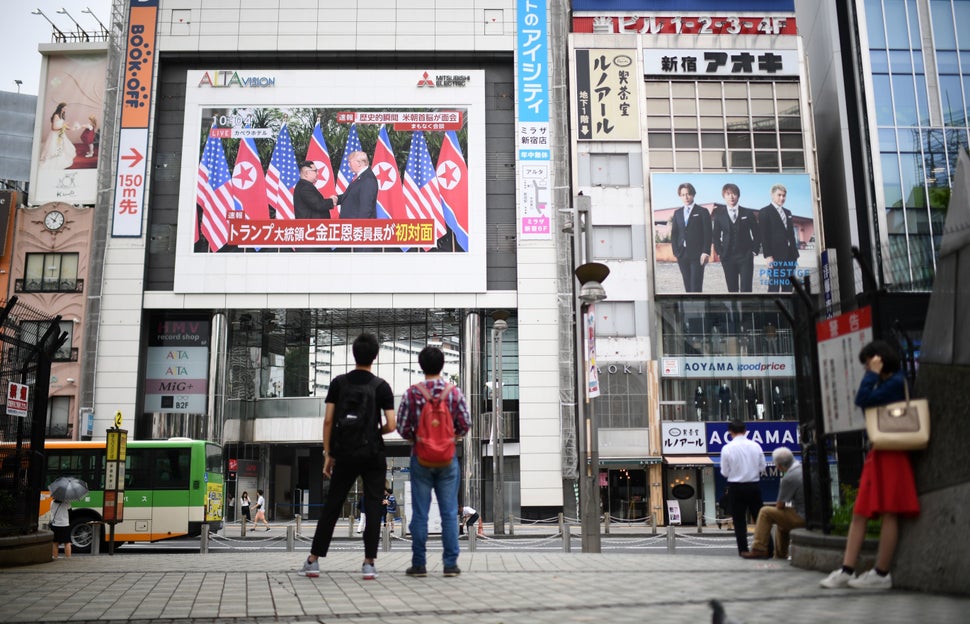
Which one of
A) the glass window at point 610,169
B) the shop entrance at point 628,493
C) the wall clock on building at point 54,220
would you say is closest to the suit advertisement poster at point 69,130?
the wall clock on building at point 54,220

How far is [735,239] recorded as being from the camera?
3925cm

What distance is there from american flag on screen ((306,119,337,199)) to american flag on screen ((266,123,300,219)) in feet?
2.83

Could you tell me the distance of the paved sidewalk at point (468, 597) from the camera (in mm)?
4922

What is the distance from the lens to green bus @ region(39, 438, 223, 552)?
22422mm

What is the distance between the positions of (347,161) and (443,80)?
5924mm

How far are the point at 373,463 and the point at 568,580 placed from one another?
64.2 inches

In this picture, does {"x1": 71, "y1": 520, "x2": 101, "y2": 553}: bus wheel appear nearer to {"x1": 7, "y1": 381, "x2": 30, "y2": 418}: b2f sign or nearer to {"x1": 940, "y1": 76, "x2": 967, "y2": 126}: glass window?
{"x1": 7, "y1": 381, "x2": 30, "y2": 418}: b2f sign

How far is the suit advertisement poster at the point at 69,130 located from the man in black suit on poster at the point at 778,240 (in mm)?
29408

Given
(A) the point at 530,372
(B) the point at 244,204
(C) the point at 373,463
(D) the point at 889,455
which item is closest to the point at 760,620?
(D) the point at 889,455

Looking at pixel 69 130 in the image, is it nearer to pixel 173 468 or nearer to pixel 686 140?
pixel 173 468

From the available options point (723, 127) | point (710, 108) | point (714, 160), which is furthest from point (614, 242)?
point (710, 108)

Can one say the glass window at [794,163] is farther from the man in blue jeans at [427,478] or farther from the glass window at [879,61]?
the man in blue jeans at [427,478]

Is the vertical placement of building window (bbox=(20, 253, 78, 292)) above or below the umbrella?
above

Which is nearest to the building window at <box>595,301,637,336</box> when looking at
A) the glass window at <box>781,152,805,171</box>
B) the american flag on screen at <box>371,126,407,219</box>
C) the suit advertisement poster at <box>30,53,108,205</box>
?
the glass window at <box>781,152,805,171</box>
